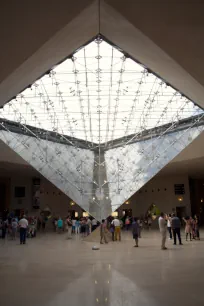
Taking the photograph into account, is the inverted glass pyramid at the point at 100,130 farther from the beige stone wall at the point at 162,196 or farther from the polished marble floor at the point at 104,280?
the beige stone wall at the point at 162,196

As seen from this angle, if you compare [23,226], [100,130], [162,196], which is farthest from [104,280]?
[162,196]

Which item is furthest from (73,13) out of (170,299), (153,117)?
(153,117)

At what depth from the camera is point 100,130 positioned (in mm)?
18562

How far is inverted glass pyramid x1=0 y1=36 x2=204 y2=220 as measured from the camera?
13.6 metres

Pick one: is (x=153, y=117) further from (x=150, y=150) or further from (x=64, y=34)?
(x=64, y=34)

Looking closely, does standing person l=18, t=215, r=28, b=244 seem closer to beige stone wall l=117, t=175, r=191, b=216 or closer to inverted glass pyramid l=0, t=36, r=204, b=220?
inverted glass pyramid l=0, t=36, r=204, b=220

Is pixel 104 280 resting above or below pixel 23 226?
below

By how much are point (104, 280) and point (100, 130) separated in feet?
45.7

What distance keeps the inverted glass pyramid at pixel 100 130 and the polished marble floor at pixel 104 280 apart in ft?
24.6

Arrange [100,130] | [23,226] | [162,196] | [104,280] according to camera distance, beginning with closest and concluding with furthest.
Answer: [104,280], [23,226], [100,130], [162,196]

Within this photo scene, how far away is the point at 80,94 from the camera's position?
14.2 m

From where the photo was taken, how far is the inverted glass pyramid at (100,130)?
1356 cm

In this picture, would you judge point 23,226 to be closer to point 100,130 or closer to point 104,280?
point 104,280

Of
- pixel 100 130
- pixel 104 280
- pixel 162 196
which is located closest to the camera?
pixel 104 280
